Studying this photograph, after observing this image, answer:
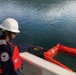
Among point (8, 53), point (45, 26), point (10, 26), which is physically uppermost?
point (10, 26)

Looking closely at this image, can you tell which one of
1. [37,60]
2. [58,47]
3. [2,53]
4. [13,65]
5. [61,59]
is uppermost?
[2,53]

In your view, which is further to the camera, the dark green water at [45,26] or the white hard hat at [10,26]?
the dark green water at [45,26]

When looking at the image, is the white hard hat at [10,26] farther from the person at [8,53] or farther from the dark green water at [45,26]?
the dark green water at [45,26]

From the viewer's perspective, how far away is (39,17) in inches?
822

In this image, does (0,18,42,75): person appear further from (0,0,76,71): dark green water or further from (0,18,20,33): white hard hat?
(0,0,76,71): dark green water

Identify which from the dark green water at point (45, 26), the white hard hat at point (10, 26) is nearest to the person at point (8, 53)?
the white hard hat at point (10, 26)

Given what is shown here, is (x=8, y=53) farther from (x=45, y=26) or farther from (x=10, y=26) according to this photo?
(x=45, y=26)

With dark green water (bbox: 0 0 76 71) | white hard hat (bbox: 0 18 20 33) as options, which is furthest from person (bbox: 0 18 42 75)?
dark green water (bbox: 0 0 76 71)

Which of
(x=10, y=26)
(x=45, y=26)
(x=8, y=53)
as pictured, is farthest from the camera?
(x=45, y=26)

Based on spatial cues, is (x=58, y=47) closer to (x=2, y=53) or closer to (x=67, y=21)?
(x=67, y=21)

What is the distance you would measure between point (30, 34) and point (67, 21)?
4.75 metres

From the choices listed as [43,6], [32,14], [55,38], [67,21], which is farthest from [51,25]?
[43,6]

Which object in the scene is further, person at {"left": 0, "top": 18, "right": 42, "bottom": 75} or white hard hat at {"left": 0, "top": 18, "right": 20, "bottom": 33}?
white hard hat at {"left": 0, "top": 18, "right": 20, "bottom": 33}

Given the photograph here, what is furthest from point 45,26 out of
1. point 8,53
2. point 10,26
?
point 8,53
